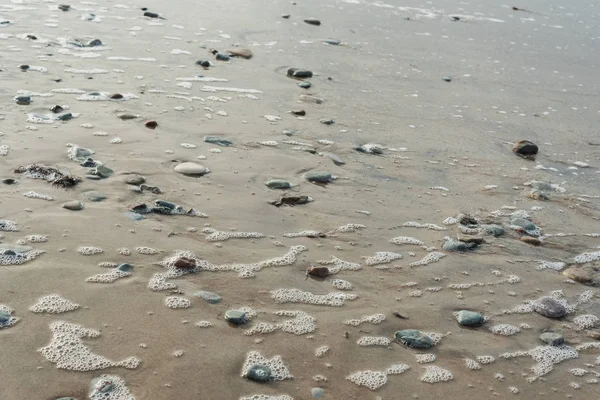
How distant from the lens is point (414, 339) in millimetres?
3256

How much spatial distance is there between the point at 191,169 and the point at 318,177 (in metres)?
0.97

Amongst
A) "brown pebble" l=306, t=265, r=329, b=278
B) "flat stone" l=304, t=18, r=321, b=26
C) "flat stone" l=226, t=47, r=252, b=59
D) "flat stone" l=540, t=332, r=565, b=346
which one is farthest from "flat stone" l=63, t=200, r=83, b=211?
"flat stone" l=304, t=18, r=321, b=26

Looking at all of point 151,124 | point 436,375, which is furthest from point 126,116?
point 436,375

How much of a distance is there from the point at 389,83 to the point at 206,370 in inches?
222

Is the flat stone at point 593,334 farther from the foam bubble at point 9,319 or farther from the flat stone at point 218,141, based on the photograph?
the flat stone at point 218,141

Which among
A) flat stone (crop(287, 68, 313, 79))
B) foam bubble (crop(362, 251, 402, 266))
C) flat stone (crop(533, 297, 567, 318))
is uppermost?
flat stone (crop(287, 68, 313, 79))

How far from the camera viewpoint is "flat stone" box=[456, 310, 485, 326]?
3.48m

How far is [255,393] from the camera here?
109 inches

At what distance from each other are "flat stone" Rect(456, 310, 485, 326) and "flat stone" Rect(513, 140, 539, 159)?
306 centimetres

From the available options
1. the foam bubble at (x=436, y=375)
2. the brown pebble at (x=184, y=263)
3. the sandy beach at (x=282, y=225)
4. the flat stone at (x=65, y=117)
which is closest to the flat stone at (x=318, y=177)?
the sandy beach at (x=282, y=225)

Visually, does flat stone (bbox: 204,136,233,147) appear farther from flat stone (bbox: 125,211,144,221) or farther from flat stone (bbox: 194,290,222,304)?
flat stone (bbox: 194,290,222,304)

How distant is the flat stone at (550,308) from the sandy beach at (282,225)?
2 cm

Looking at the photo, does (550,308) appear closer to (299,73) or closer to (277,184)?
(277,184)

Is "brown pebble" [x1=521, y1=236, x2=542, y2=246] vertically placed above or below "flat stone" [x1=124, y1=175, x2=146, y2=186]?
below
